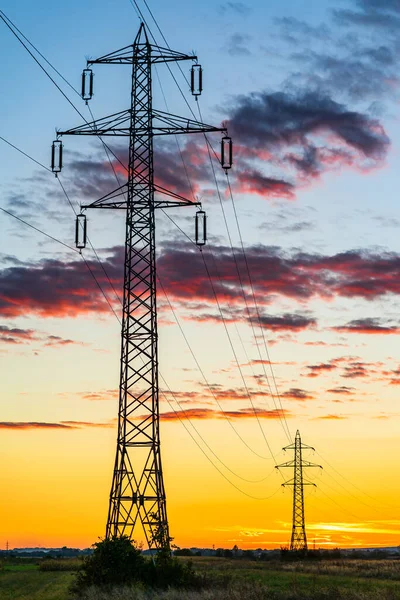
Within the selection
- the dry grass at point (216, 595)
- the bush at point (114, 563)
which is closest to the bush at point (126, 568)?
the bush at point (114, 563)

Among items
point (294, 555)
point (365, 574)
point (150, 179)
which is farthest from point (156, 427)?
point (294, 555)

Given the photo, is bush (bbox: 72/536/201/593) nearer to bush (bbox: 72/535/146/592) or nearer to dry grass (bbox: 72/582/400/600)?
bush (bbox: 72/535/146/592)

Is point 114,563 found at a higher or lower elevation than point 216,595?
higher

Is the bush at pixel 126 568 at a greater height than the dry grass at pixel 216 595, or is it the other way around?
the bush at pixel 126 568

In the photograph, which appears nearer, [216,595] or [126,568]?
[216,595]

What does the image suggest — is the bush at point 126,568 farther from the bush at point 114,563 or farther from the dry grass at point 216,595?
the dry grass at point 216,595

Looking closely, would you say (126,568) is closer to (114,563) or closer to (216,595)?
(114,563)

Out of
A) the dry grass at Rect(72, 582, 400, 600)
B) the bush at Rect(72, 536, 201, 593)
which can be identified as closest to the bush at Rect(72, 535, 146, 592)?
the bush at Rect(72, 536, 201, 593)

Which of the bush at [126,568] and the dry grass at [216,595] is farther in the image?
the bush at [126,568]

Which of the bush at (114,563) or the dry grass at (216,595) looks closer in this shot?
the dry grass at (216,595)

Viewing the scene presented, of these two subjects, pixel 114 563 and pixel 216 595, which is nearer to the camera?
pixel 216 595

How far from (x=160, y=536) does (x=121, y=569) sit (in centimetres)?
238

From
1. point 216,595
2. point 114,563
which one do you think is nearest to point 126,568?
point 114,563

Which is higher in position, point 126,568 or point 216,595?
point 126,568
